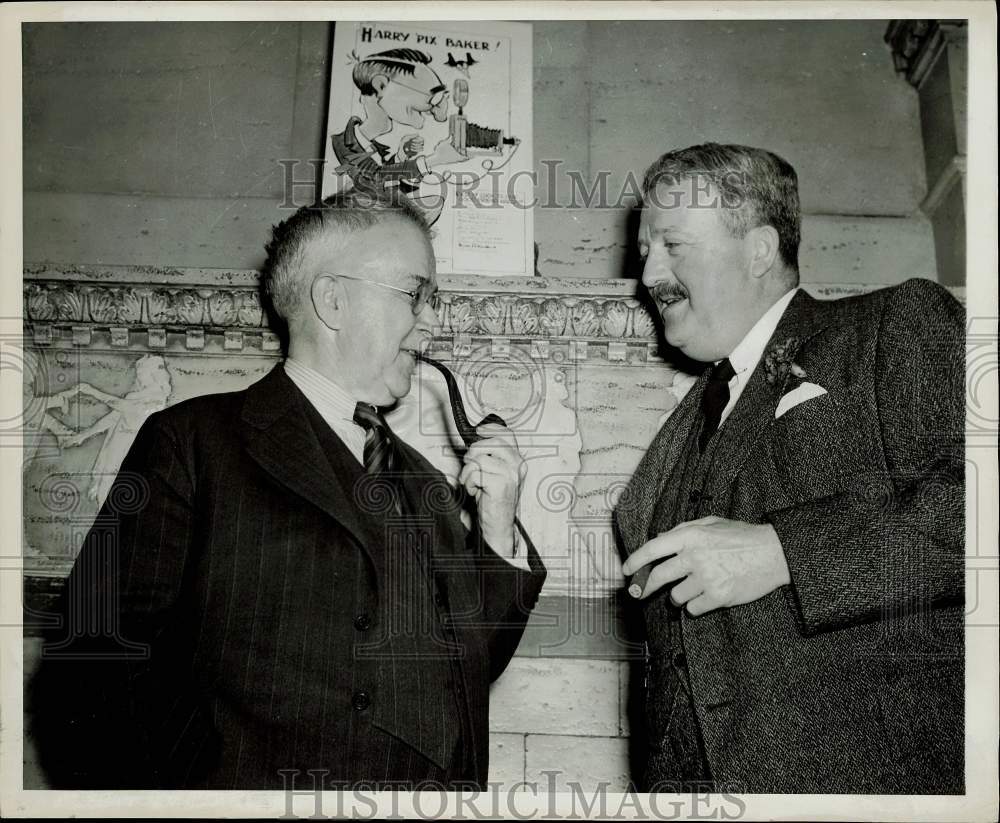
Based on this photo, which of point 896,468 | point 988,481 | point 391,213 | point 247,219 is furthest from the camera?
point 247,219

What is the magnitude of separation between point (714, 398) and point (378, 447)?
2.19ft

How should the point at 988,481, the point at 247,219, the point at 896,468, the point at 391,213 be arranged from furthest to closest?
the point at 247,219 < the point at 391,213 < the point at 988,481 < the point at 896,468

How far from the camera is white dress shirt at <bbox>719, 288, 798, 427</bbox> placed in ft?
6.10

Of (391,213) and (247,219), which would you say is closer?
(391,213)

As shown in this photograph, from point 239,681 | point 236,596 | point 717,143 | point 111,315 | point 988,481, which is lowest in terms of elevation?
point 239,681

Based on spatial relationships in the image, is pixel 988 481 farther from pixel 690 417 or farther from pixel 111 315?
pixel 111 315

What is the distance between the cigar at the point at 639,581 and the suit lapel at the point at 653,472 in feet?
0.33

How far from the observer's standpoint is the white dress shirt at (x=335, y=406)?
1867 mm

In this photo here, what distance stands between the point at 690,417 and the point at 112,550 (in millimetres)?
1155

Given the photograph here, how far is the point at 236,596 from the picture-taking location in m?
1.74

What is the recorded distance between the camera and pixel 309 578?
174 cm

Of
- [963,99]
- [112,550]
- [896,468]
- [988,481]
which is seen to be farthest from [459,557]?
[963,99]

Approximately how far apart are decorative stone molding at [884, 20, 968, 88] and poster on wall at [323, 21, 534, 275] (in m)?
0.83

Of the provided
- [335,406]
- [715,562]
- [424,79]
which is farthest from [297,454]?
[424,79]
